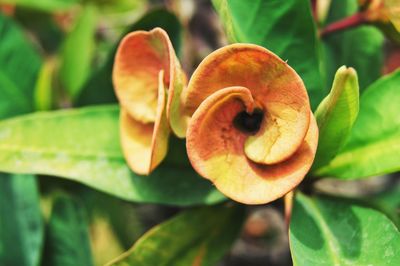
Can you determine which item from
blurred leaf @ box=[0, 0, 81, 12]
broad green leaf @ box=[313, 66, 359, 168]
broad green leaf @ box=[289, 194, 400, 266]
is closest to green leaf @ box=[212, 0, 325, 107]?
broad green leaf @ box=[313, 66, 359, 168]

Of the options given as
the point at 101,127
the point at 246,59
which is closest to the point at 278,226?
the point at 101,127

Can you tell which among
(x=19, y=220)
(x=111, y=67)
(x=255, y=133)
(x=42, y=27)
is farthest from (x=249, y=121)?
(x=42, y=27)

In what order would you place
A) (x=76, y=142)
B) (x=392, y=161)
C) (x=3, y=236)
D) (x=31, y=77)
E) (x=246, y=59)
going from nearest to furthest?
(x=246, y=59) → (x=392, y=161) → (x=76, y=142) → (x=3, y=236) → (x=31, y=77)

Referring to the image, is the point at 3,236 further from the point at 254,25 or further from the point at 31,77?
the point at 254,25

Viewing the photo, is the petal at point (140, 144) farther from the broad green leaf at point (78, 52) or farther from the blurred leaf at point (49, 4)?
the blurred leaf at point (49, 4)

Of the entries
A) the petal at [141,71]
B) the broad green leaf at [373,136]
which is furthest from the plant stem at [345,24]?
the petal at [141,71]

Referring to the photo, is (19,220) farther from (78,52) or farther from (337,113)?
(337,113)

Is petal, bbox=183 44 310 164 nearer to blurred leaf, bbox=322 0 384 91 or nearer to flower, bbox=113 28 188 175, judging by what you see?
flower, bbox=113 28 188 175
